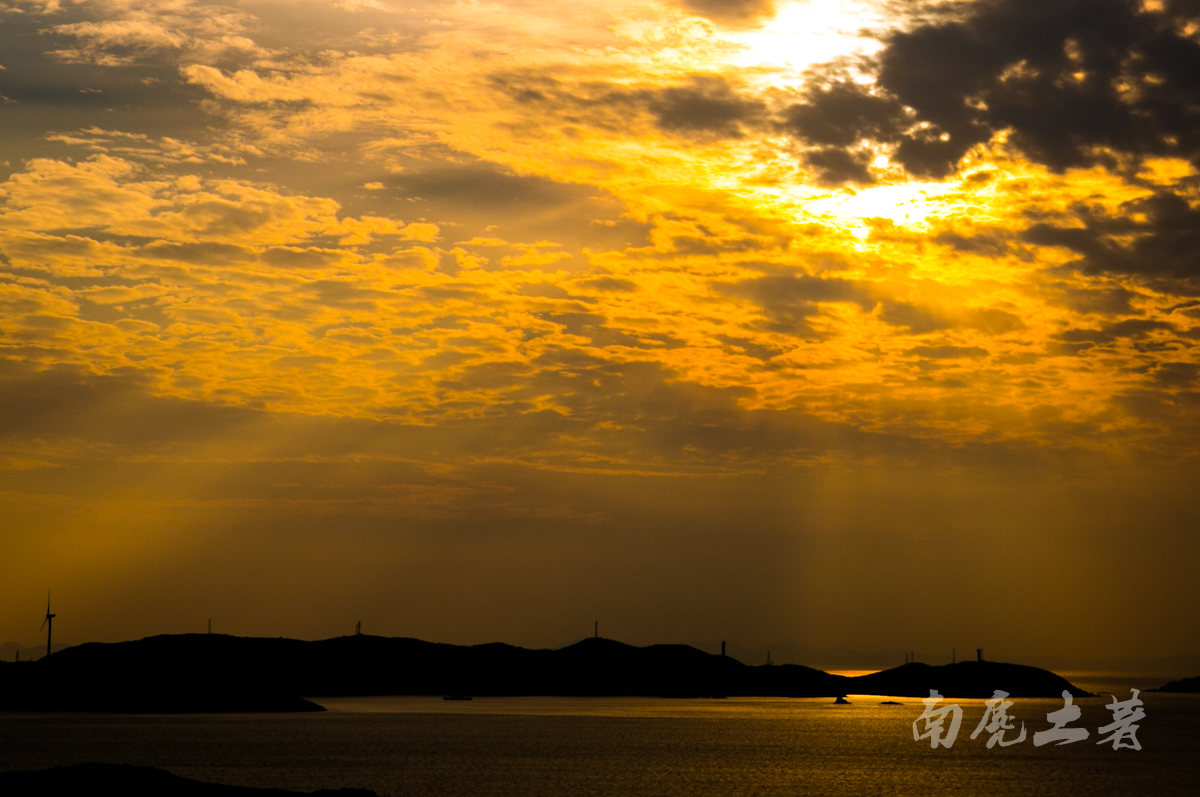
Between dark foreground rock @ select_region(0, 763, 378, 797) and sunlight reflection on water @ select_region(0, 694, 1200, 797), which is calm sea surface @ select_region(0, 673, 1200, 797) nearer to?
sunlight reflection on water @ select_region(0, 694, 1200, 797)

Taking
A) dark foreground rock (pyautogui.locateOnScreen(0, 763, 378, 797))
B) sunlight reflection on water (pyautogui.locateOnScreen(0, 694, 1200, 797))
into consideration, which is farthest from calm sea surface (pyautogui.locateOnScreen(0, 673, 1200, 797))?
dark foreground rock (pyautogui.locateOnScreen(0, 763, 378, 797))

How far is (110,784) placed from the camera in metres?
65.7

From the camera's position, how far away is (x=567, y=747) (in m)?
165

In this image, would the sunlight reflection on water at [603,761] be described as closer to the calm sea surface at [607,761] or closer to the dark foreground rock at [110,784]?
the calm sea surface at [607,761]

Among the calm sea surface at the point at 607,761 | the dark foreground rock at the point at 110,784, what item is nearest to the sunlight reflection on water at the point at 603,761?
the calm sea surface at the point at 607,761

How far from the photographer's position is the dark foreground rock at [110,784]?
6431 centimetres

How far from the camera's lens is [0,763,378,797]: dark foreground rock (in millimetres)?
64312

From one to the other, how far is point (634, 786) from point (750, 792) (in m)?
11.3

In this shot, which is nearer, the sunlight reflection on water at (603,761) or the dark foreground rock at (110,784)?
the dark foreground rock at (110,784)

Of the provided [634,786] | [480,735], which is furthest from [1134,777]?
[480,735]

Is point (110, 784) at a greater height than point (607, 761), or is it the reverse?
point (110, 784)

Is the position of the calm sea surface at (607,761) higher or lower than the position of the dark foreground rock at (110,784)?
lower

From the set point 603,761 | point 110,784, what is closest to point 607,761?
point 603,761

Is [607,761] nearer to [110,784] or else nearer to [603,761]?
[603,761]
